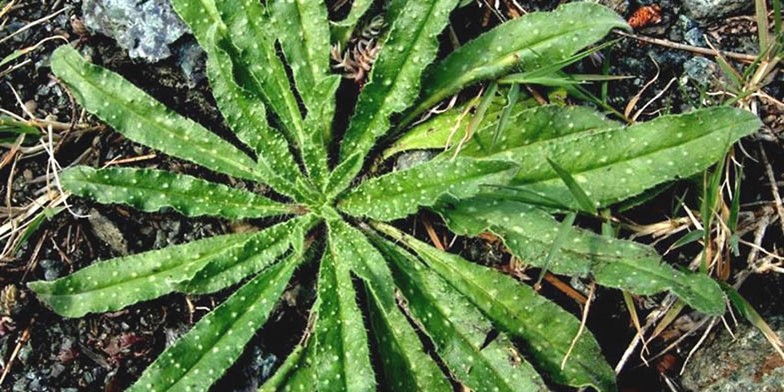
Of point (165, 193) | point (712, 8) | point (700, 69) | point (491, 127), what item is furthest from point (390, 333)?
point (712, 8)

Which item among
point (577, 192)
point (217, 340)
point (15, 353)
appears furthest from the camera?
point (15, 353)

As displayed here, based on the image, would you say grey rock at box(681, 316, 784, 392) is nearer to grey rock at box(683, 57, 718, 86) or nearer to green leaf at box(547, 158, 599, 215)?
green leaf at box(547, 158, 599, 215)

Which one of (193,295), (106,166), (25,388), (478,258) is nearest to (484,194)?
(478,258)

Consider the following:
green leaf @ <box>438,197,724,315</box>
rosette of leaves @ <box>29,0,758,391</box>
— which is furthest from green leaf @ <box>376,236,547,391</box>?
green leaf @ <box>438,197,724,315</box>

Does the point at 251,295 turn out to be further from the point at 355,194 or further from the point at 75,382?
the point at 75,382

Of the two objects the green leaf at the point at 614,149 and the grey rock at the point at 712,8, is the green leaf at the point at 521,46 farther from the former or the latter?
the grey rock at the point at 712,8

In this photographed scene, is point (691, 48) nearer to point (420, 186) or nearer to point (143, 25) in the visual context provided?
point (420, 186)

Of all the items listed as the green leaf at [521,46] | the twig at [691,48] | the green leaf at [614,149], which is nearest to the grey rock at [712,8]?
the twig at [691,48]
